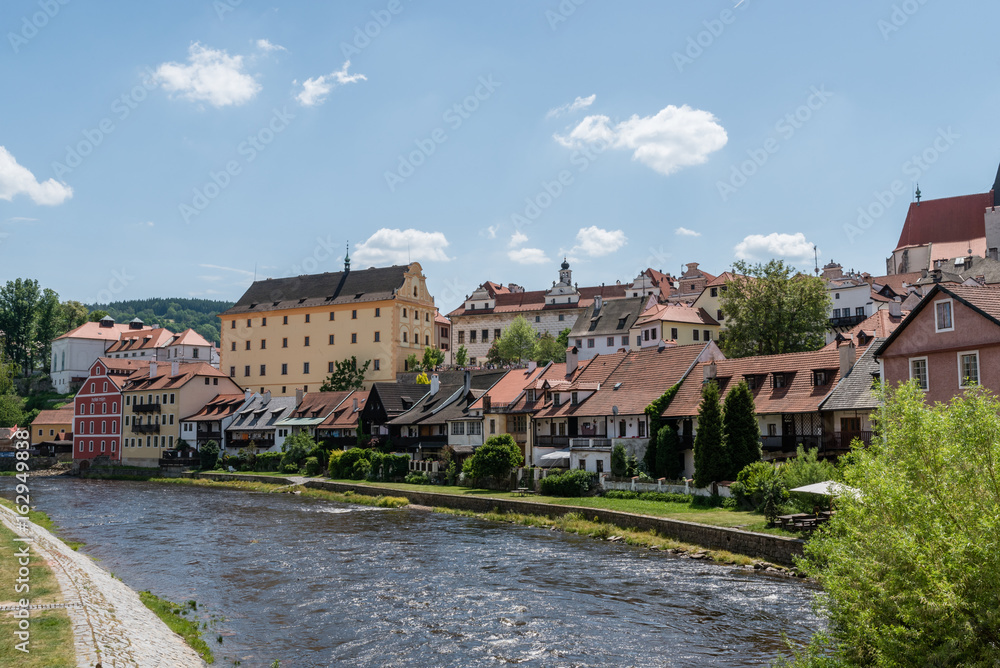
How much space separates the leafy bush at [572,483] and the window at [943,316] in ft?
62.3

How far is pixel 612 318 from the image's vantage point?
84.5 meters

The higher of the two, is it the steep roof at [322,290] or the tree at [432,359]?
the steep roof at [322,290]

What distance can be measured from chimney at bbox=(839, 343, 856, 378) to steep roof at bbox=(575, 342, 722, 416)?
349 inches

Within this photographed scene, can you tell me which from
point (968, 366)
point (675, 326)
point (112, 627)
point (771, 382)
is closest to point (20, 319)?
point (675, 326)

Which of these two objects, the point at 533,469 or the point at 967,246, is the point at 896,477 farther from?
the point at 967,246

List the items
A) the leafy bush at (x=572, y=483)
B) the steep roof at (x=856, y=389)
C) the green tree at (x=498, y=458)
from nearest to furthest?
the steep roof at (x=856, y=389), the leafy bush at (x=572, y=483), the green tree at (x=498, y=458)

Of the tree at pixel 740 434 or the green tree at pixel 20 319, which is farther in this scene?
the green tree at pixel 20 319

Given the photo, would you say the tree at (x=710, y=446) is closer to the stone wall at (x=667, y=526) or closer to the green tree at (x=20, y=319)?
the stone wall at (x=667, y=526)

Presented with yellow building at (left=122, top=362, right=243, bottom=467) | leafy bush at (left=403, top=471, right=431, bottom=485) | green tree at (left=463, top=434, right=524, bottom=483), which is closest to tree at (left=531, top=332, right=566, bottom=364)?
yellow building at (left=122, top=362, right=243, bottom=467)

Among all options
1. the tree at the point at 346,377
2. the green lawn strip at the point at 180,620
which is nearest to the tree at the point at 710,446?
the green lawn strip at the point at 180,620

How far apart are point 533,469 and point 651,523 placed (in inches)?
541

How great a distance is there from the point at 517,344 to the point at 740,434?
56851mm

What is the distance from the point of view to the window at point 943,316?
26.6 metres

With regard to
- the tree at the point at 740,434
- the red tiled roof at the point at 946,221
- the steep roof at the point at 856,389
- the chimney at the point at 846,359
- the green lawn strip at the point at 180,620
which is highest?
the red tiled roof at the point at 946,221
